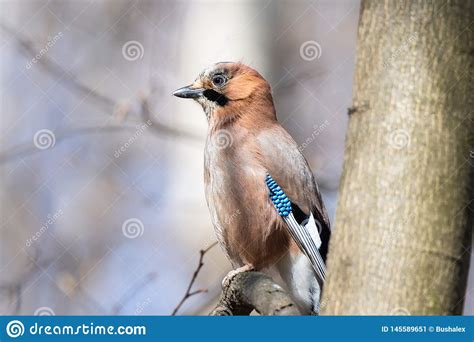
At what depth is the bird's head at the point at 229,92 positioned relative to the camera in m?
3.99

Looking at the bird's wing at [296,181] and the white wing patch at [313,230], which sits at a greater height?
the bird's wing at [296,181]

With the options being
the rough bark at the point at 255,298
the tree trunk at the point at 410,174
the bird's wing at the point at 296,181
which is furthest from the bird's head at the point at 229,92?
the tree trunk at the point at 410,174

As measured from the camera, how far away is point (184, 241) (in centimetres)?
489

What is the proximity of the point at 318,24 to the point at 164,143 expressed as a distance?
1345 millimetres

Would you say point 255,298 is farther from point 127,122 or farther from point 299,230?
point 127,122

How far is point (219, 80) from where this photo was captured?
4.02 meters

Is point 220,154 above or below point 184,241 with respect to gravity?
above

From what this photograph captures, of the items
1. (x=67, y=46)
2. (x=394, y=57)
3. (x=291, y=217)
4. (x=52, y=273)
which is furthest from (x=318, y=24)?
(x=394, y=57)

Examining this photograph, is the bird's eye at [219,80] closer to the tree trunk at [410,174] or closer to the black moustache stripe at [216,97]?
the black moustache stripe at [216,97]

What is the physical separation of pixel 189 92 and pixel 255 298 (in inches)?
65.1

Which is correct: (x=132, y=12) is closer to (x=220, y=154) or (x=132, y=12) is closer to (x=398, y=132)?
(x=220, y=154)

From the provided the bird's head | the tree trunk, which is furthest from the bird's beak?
the tree trunk

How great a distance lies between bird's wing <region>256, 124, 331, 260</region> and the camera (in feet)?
12.1

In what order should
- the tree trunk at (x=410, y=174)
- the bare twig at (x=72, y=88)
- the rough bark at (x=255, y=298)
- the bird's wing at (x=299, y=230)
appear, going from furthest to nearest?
the bare twig at (x=72, y=88), the bird's wing at (x=299, y=230), the rough bark at (x=255, y=298), the tree trunk at (x=410, y=174)
